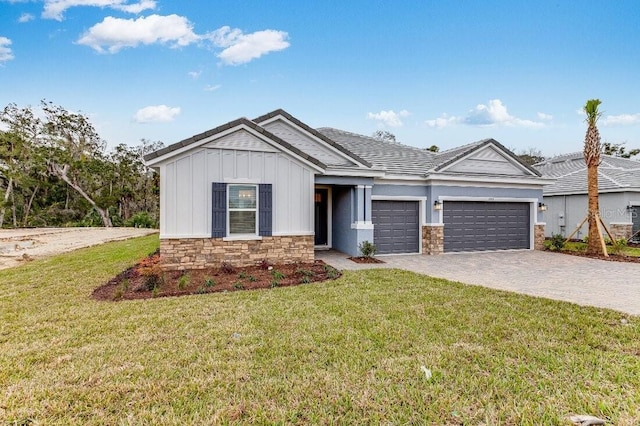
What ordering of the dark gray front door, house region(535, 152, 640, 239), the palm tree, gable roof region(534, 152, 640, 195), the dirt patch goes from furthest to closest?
gable roof region(534, 152, 640, 195) → the dark gray front door → house region(535, 152, 640, 239) → the palm tree → the dirt patch

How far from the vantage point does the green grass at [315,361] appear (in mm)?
2621

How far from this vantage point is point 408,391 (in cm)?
288

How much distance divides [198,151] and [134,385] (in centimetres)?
678

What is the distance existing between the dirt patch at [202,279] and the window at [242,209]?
43.6 inches

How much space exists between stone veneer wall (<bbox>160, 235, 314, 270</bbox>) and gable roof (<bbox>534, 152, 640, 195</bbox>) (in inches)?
538

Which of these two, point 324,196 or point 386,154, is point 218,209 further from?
point 386,154

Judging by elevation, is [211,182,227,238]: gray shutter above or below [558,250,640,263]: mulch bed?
above

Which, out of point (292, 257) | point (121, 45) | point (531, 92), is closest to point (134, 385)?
point (292, 257)

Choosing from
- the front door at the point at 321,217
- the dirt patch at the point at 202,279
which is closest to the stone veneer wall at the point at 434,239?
the front door at the point at 321,217

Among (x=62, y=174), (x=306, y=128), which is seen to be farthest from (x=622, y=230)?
(x=62, y=174)

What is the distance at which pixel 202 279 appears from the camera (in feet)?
24.8

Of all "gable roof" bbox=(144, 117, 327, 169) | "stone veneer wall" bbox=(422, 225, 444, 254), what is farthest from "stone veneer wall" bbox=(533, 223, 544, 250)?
"gable roof" bbox=(144, 117, 327, 169)

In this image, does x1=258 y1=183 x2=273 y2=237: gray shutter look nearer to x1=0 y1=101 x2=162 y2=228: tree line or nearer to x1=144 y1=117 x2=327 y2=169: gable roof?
x1=144 y1=117 x2=327 y2=169: gable roof

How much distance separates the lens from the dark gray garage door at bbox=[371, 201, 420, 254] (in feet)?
39.4
